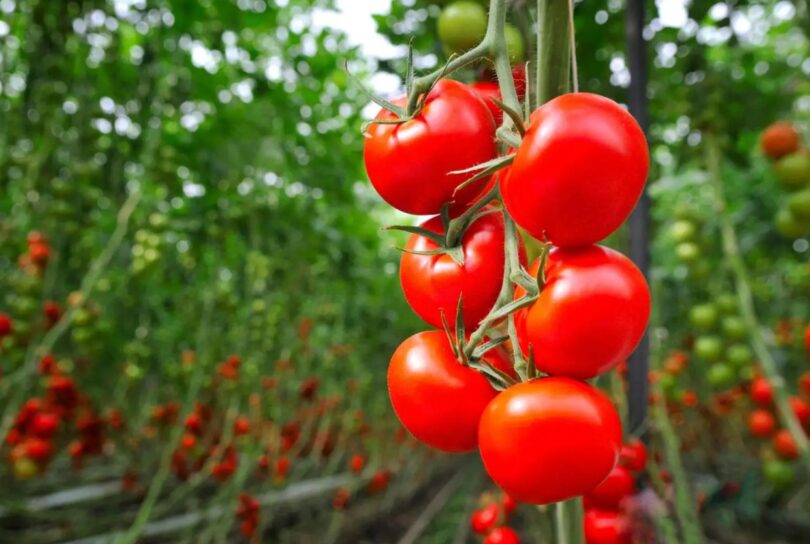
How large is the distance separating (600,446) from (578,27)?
1.10 metres

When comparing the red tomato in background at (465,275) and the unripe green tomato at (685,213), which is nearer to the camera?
the red tomato in background at (465,275)

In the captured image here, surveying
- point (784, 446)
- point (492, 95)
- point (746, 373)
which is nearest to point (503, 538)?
point (492, 95)

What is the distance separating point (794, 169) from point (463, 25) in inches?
41.0

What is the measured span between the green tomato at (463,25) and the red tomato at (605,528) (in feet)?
1.73

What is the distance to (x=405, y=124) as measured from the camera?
0.40 m

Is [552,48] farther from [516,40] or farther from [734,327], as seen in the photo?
[734,327]

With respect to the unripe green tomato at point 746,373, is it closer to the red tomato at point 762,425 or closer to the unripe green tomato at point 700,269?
the red tomato at point 762,425

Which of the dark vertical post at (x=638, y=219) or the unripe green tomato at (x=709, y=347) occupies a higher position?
the dark vertical post at (x=638, y=219)

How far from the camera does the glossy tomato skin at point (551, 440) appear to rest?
34 cm

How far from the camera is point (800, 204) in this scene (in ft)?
4.53

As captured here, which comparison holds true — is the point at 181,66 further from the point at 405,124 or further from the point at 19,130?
the point at 405,124

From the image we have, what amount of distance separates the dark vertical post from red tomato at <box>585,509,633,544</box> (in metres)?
0.25

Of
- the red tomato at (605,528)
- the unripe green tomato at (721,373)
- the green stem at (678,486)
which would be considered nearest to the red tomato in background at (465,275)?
the red tomato at (605,528)

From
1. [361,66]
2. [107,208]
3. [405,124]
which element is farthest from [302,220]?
[405,124]
